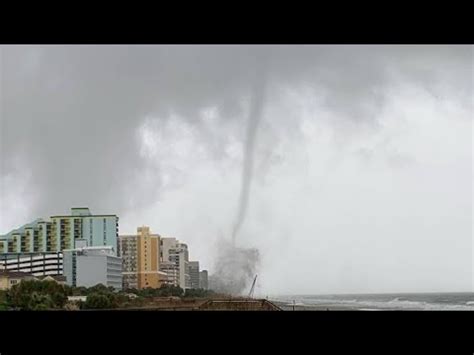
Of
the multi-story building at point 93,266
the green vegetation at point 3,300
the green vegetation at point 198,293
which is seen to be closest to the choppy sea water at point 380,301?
the green vegetation at point 198,293

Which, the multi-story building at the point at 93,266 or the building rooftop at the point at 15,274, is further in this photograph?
the building rooftop at the point at 15,274

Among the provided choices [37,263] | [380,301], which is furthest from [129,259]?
[380,301]

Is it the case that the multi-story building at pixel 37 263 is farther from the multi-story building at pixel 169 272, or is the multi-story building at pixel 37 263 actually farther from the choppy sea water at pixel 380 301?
the choppy sea water at pixel 380 301

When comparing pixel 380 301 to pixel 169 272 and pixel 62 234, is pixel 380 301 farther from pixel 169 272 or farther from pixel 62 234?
pixel 62 234

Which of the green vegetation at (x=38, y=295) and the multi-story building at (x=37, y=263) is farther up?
the multi-story building at (x=37, y=263)

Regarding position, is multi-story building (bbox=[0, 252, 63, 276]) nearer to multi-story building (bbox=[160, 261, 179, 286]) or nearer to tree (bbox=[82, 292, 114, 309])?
tree (bbox=[82, 292, 114, 309])

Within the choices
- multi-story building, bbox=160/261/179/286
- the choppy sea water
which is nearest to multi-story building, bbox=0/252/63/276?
multi-story building, bbox=160/261/179/286

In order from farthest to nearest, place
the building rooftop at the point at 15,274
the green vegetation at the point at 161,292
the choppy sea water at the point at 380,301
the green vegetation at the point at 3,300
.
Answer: the building rooftop at the point at 15,274 < the green vegetation at the point at 161,292 < the green vegetation at the point at 3,300 < the choppy sea water at the point at 380,301
